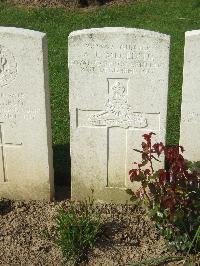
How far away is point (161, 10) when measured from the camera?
10695 mm

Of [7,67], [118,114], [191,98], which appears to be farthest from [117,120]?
[7,67]

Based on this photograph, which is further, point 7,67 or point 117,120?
point 117,120

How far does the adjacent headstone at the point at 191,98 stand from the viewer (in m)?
4.16

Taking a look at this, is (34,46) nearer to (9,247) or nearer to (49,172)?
(49,172)

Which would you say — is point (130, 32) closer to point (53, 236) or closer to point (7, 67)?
point (7, 67)

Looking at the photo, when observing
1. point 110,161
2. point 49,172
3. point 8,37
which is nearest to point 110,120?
point 110,161

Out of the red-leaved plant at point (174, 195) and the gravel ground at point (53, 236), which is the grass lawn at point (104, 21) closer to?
the gravel ground at point (53, 236)

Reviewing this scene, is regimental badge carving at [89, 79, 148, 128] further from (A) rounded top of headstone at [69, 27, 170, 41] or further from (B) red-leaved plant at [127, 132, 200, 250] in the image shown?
(A) rounded top of headstone at [69, 27, 170, 41]

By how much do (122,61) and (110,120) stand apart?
548mm

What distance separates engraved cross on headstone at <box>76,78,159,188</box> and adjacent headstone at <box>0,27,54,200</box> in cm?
37

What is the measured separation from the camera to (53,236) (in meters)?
4.43

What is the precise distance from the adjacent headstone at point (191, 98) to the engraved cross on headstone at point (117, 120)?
26 centimetres

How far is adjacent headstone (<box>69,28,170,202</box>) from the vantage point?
4.18m

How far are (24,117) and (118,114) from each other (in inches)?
32.2
